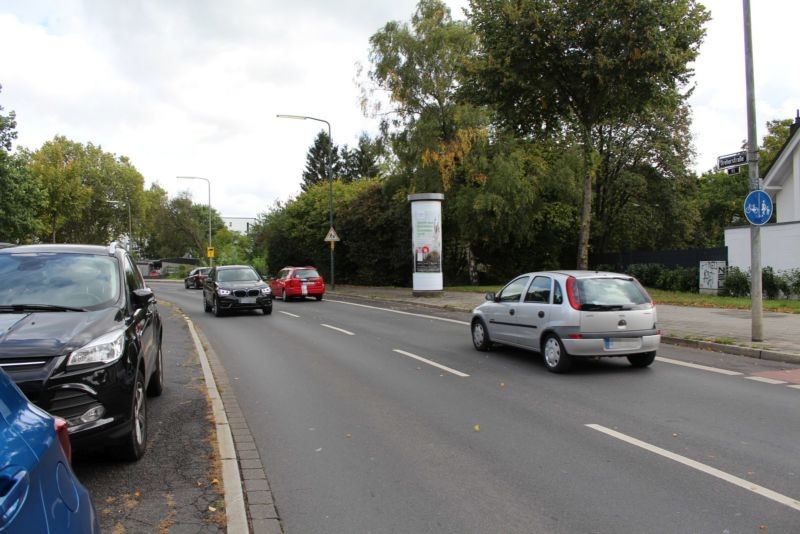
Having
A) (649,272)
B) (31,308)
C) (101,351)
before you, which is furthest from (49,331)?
(649,272)

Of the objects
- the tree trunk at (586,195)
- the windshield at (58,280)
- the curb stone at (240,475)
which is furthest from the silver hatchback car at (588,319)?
the tree trunk at (586,195)

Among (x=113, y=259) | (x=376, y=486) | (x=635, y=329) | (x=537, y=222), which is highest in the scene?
(x=537, y=222)

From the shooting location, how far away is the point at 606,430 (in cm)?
602

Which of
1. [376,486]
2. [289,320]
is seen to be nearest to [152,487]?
[376,486]

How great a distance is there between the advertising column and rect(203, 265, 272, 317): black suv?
7.64m

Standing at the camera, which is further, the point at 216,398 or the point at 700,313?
the point at 700,313

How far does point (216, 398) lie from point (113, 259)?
2095mm

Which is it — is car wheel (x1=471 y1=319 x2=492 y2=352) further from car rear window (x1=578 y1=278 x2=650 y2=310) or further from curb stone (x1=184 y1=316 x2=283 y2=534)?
curb stone (x1=184 y1=316 x2=283 y2=534)

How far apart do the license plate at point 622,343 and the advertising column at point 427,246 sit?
17.2m

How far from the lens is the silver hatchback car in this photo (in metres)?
8.88

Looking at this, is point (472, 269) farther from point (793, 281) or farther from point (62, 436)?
→ point (62, 436)

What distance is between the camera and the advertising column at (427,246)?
2617 cm

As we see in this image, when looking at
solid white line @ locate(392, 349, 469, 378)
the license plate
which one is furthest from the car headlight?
the license plate

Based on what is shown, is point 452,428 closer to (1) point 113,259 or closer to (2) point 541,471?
(2) point 541,471
